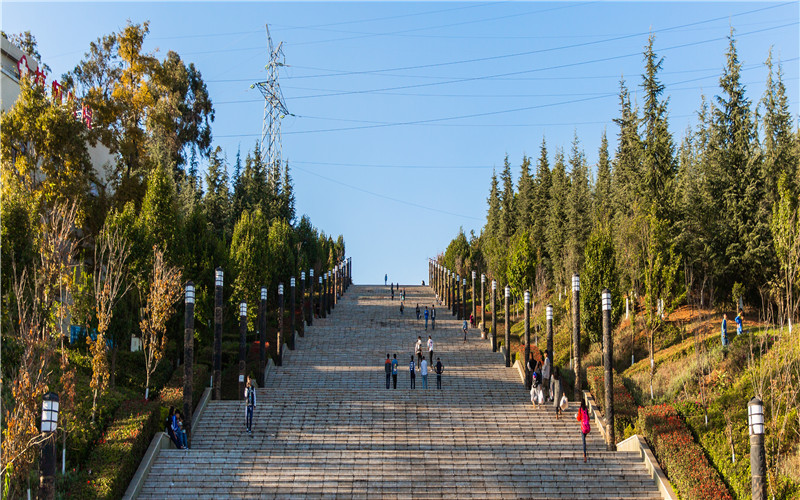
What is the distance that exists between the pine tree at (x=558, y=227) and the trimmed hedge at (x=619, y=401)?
2164 cm

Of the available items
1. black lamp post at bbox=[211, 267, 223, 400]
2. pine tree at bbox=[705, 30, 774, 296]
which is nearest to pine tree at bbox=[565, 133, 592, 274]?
pine tree at bbox=[705, 30, 774, 296]

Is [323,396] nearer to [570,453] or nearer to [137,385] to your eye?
[137,385]

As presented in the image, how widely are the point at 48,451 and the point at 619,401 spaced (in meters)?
15.9

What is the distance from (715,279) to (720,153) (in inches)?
235

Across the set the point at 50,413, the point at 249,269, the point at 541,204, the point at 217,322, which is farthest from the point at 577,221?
the point at 50,413

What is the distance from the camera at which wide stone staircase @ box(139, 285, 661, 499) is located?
18.6 meters

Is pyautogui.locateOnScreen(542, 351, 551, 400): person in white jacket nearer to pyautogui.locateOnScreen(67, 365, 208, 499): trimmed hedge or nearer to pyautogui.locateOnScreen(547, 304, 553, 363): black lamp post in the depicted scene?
pyautogui.locateOnScreen(547, 304, 553, 363): black lamp post

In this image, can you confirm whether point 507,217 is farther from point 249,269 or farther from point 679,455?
point 679,455

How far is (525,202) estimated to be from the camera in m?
63.3

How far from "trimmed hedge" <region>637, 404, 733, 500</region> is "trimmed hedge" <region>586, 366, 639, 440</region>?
0.89 meters

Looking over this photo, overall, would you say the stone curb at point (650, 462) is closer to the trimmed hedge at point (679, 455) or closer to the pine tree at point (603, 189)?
the trimmed hedge at point (679, 455)

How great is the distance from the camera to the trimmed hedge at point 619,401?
2255cm

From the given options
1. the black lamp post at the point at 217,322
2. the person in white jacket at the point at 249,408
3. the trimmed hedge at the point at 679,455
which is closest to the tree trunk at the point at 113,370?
the black lamp post at the point at 217,322

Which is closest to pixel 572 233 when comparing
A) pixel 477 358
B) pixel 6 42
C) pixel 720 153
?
pixel 720 153
